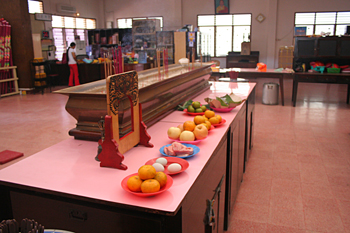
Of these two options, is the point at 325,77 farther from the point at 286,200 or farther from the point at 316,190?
the point at 286,200

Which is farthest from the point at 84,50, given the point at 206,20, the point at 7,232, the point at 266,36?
the point at 7,232

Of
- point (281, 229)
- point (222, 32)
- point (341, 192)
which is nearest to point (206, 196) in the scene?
point (281, 229)

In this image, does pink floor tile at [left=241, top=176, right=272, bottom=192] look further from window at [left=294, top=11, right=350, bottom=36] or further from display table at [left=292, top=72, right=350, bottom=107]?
window at [left=294, top=11, right=350, bottom=36]

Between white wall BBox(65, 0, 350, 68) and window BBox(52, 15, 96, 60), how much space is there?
0.48 metres

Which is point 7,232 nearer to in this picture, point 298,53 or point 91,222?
point 91,222

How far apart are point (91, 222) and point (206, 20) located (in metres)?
13.4

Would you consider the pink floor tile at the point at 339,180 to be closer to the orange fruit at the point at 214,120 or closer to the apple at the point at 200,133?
the orange fruit at the point at 214,120

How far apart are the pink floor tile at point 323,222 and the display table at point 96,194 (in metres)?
1.31

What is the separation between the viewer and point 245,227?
2.75 m

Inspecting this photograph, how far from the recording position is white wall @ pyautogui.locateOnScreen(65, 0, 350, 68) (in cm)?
1251

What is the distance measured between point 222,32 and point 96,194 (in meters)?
13.3

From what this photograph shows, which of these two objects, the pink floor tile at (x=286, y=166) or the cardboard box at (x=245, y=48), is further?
the cardboard box at (x=245, y=48)

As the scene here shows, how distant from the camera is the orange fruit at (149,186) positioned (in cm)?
133

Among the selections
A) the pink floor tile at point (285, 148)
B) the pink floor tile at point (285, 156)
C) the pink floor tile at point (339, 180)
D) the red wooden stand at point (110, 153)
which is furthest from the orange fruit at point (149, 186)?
the pink floor tile at point (285, 148)
